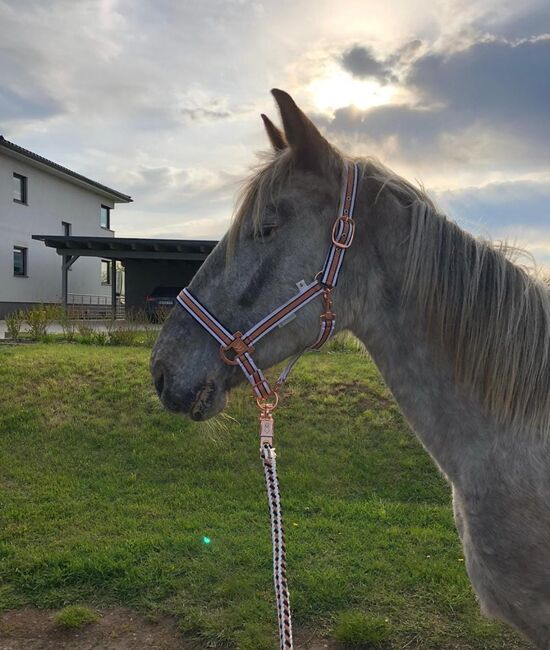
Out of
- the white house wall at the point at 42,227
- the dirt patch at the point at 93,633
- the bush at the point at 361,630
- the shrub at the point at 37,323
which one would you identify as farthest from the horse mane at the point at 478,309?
the white house wall at the point at 42,227

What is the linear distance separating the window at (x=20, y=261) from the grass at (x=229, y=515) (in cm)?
2323

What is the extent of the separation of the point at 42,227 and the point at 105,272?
6496 mm

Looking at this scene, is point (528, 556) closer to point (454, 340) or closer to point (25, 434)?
point (454, 340)

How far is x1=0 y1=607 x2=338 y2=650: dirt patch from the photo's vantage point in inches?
134

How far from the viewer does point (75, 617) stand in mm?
3609

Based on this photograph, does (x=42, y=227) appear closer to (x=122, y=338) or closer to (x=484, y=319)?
(x=122, y=338)

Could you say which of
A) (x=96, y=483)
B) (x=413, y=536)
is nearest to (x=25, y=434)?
(x=96, y=483)

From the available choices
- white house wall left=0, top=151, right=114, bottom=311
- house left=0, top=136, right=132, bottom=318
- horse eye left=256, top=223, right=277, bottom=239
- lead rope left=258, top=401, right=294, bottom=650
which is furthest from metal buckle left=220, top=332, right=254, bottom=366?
white house wall left=0, top=151, right=114, bottom=311

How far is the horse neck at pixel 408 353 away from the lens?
1.94m

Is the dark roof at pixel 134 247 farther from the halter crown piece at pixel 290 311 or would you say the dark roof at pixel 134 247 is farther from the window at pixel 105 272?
the halter crown piece at pixel 290 311

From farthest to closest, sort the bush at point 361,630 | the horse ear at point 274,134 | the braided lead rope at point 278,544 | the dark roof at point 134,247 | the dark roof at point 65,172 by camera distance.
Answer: the dark roof at point 65,172, the dark roof at point 134,247, the bush at point 361,630, the horse ear at point 274,134, the braided lead rope at point 278,544

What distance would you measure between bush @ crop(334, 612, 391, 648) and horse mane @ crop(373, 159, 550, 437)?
2249 mm

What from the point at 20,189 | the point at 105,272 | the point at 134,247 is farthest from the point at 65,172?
the point at 134,247

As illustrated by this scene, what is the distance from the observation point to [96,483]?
229 inches
